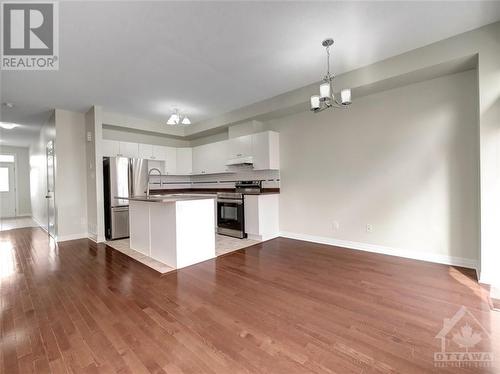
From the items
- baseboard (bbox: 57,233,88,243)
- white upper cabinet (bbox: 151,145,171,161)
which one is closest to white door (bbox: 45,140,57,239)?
baseboard (bbox: 57,233,88,243)

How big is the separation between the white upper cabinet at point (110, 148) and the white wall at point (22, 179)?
6340 millimetres

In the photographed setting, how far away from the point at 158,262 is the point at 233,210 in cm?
190

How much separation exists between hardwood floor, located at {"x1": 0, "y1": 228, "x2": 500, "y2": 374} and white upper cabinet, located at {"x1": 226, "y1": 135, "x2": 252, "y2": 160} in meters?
2.50

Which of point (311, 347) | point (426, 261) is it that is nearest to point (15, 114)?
point (311, 347)

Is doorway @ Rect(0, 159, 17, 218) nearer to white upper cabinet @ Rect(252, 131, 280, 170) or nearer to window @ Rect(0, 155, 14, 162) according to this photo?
window @ Rect(0, 155, 14, 162)

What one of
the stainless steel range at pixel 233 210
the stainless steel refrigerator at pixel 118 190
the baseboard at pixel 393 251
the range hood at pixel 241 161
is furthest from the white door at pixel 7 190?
the baseboard at pixel 393 251

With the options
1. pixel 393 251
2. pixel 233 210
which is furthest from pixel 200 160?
pixel 393 251

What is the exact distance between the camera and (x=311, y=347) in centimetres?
154

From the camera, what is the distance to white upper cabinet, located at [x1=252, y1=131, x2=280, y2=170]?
181 inches

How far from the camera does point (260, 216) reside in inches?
172

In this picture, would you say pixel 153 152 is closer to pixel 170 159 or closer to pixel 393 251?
pixel 170 159

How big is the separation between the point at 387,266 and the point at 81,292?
3608mm

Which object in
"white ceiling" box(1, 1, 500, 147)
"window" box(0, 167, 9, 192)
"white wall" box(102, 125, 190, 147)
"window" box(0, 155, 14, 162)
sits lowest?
"window" box(0, 167, 9, 192)

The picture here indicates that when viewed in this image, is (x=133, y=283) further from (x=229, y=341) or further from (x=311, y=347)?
(x=311, y=347)
